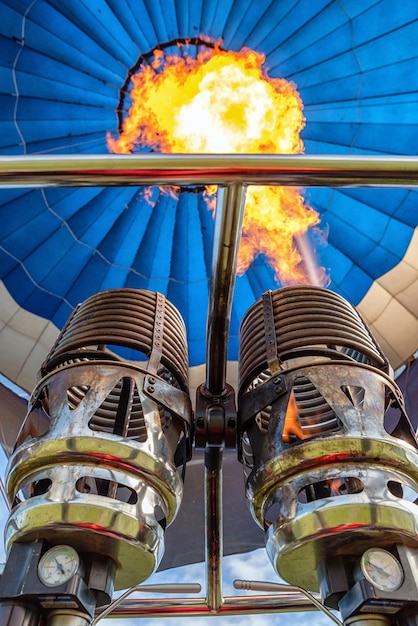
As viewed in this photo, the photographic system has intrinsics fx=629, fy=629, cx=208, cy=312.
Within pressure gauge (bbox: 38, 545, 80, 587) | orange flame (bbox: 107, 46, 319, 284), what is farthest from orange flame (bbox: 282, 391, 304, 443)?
orange flame (bbox: 107, 46, 319, 284)

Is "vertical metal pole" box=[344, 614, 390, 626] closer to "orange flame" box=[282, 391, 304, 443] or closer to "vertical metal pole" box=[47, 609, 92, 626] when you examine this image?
"orange flame" box=[282, 391, 304, 443]

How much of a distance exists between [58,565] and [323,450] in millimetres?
523

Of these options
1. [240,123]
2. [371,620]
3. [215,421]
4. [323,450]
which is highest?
[240,123]

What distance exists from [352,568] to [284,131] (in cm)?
367

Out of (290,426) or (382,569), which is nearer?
(382,569)

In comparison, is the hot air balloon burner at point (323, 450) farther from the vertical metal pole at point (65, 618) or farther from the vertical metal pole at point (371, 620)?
the vertical metal pole at point (65, 618)

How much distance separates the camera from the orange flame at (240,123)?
4254mm

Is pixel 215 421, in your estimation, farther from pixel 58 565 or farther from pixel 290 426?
pixel 58 565

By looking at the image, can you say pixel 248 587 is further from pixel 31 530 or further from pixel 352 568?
pixel 31 530

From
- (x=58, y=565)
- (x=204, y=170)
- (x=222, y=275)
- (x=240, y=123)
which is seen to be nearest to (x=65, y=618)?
(x=58, y=565)

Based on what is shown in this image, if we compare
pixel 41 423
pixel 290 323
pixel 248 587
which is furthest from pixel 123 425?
pixel 248 587

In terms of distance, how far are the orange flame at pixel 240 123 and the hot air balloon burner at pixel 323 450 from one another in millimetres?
2619

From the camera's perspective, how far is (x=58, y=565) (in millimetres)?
1084

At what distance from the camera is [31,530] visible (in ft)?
3.68
